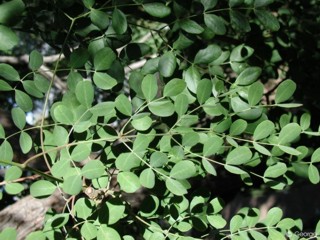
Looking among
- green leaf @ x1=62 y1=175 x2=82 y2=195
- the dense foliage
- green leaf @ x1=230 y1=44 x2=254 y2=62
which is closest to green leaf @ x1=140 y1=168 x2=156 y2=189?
the dense foliage

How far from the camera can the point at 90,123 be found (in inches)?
25.8

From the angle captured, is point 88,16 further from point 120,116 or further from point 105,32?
point 120,116

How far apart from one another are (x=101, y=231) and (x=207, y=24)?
1.49 feet

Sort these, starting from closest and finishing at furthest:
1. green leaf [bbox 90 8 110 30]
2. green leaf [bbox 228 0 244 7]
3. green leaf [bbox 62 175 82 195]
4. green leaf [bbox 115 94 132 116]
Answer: green leaf [bbox 62 175 82 195]
green leaf [bbox 115 94 132 116]
green leaf [bbox 90 8 110 30]
green leaf [bbox 228 0 244 7]

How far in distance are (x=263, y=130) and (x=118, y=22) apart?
320mm

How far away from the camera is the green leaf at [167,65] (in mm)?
827

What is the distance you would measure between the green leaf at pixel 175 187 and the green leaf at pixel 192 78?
218 millimetres

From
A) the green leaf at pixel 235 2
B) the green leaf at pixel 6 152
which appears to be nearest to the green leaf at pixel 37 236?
the green leaf at pixel 6 152

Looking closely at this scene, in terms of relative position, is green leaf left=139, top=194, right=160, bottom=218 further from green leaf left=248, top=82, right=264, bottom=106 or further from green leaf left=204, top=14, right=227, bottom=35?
green leaf left=204, top=14, right=227, bottom=35

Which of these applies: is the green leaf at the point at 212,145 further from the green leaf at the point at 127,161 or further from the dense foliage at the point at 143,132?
the green leaf at the point at 127,161

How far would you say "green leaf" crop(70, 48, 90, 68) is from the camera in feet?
2.52

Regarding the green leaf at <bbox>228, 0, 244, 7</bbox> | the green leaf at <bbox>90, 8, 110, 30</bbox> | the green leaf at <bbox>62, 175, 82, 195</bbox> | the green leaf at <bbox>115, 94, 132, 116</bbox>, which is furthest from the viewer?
the green leaf at <bbox>228, 0, 244, 7</bbox>

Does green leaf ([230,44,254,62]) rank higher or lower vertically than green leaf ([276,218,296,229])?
higher

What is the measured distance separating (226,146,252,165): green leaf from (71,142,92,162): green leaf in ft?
0.74
